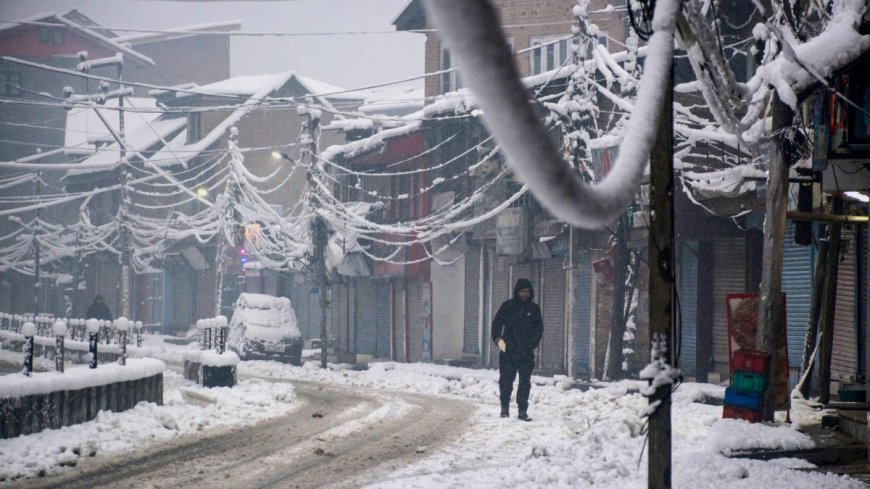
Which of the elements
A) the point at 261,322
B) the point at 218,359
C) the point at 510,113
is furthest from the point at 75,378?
the point at 261,322

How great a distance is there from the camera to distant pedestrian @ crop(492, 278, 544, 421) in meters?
14.4

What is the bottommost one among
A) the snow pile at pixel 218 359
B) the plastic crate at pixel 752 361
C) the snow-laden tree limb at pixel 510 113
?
the snow pile at pixel 218 359

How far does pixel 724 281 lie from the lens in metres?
21.6

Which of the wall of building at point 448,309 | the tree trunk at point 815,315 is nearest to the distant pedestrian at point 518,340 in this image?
the tree trunk at point 815,315

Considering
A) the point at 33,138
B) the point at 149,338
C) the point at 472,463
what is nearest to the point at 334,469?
the point at 472,463

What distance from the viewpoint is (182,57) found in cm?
7881

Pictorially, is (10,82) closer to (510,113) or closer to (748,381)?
(748,381)

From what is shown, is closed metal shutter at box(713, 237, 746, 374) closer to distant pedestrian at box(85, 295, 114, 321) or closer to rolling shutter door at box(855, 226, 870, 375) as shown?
rolling shutter door at box(855, 226, 870, 375)

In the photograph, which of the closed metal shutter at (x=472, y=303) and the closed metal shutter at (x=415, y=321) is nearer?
the closed metal shutter at (x=472, y=303)

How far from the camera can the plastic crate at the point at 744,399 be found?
1095 cm

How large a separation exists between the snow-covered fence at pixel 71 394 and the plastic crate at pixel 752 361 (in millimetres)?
8671

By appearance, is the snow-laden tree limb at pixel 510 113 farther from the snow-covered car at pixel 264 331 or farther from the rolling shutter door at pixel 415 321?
the rolling shutter door at pixel 415 321

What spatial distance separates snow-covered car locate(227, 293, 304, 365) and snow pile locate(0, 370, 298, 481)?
39.0 feet

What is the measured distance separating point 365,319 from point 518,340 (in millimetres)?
24318
